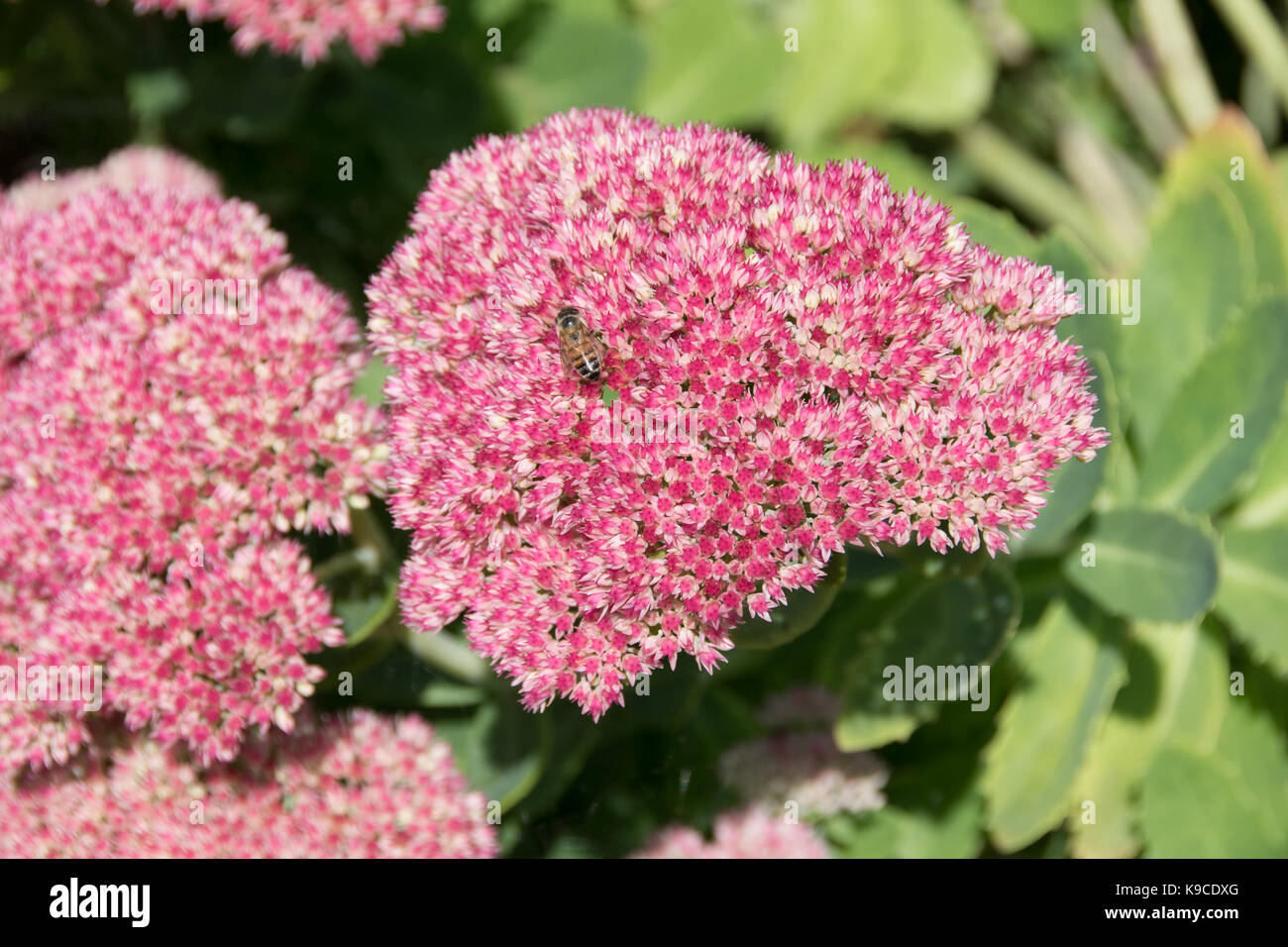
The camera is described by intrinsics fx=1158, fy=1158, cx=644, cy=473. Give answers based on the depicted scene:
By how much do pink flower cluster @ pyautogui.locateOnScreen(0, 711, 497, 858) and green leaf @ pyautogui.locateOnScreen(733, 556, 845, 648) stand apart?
652mm

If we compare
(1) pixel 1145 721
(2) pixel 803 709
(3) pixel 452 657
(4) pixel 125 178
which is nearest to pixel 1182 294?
(1) pixel 1145 721

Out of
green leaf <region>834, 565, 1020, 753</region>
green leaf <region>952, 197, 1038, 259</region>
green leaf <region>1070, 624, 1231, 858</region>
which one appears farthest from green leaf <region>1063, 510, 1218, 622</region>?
green leaf <region>952, 197, 1038, 259</region>

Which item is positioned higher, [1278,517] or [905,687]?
[1278,517]

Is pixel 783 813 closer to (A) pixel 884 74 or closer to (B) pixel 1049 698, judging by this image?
(B) pixel 1049 698

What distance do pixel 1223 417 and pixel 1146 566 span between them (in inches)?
14.6

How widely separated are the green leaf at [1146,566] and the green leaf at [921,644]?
254mm

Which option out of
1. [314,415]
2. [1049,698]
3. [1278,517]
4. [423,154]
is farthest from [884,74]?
[314,415]

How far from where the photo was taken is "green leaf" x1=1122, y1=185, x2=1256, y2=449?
97.6 inches

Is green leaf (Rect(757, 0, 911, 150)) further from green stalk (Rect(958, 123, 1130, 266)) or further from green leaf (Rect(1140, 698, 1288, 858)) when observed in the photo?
green leaf (Rect(1140, 698, 1288, 858))

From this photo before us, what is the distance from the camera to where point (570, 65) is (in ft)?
10.5

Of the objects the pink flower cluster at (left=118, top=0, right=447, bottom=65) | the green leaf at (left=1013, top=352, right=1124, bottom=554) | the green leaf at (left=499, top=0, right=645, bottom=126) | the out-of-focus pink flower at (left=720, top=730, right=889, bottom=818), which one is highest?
the green leaf at (left=499, top=0, right=645, bottom=126)

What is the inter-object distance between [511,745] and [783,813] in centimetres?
65

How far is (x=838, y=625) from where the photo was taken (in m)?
2.48

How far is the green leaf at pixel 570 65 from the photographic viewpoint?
10.5 ft
